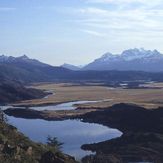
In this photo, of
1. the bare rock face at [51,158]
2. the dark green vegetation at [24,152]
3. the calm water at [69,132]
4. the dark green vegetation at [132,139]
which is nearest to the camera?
the dark green vegetation at [24,152]

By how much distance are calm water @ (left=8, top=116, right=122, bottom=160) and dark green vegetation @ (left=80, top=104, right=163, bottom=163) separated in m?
3.00

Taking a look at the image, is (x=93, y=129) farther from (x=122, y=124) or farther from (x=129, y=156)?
(x=129, y=156)

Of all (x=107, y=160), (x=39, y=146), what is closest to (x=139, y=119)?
(x=107, y=160)

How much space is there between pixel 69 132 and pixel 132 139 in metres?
17.7

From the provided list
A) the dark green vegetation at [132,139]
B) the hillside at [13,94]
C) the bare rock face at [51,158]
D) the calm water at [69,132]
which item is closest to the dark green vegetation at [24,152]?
the bare rock face at [51,158]

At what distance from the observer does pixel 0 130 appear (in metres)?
62.4

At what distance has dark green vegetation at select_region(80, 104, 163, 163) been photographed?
7581cm

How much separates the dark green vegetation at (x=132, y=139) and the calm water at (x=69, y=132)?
300 centimetres

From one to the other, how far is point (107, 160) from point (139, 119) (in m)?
39.7

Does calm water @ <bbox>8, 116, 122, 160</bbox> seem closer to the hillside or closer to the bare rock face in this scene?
the bare rock face

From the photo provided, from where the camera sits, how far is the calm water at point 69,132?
87694 millimetres

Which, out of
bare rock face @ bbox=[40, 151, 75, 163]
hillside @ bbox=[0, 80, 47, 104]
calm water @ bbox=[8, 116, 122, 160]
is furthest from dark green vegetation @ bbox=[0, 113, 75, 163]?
hillside @ bbox=[0, 80, 47, 104]

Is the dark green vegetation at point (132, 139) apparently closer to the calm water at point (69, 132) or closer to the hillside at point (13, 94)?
the calm water at point (69, 132)

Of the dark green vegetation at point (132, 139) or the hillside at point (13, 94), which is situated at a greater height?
the hillside at point (13, 94)
